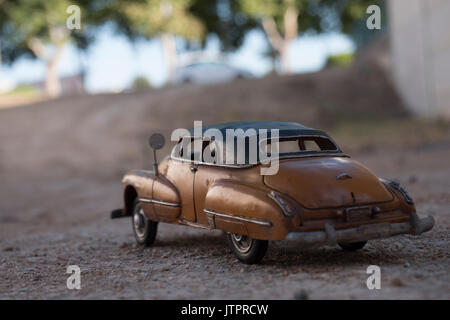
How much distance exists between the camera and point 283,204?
6035 mm

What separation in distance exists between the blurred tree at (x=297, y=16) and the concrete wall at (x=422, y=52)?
40.4 feet

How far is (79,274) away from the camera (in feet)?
21.9

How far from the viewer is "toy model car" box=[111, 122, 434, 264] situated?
6035 millimetres

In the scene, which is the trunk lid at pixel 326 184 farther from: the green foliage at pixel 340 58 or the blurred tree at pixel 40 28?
the green foliage at pixel 340 58

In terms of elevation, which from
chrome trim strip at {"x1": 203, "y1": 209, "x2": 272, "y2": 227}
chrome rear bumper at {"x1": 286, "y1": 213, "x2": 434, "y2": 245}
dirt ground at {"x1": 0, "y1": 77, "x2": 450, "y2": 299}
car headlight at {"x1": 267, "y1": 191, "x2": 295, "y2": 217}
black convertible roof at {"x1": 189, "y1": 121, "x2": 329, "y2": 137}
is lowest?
dirt ground at {"x1": 0, "y1": 77, "x2": 450, "y2": 299}

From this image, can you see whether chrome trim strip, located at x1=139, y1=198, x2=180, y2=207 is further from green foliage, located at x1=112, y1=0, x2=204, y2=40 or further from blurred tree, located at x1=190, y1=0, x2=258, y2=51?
blurred tree, located at x1=190, y1=0, x2=258, y2=51

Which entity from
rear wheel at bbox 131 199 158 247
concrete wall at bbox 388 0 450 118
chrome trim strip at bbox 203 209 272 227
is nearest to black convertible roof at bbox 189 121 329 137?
chrome trim strip at bbox 203 209 272 227

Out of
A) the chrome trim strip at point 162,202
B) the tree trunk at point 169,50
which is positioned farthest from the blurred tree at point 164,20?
the chrome trim strip at point 162,202

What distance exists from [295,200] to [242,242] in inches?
36.1

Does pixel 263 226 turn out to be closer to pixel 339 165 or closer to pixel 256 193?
pixel 256 193

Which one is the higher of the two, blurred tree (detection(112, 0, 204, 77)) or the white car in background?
blurred tree (detection(112, 0, 204, 77))

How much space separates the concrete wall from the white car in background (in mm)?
9773
